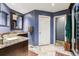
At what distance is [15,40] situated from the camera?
177cm

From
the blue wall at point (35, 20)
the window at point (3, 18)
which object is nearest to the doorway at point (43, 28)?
the blue wall at point (35, 20)

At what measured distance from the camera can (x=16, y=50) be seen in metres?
1.74

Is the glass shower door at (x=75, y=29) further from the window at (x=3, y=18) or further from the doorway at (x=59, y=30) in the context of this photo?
the window at (x=3, y=18)

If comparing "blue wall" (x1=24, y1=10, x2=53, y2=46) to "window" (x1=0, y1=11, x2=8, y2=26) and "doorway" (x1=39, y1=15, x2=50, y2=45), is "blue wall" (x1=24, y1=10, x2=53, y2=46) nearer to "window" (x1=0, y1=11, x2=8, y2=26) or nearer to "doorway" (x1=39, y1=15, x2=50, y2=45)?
"doorway" (x1=39, y1=15, x2=50, y2=45)

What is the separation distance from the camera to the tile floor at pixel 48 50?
5.92 feet

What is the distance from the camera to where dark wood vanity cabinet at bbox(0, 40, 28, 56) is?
158 cm

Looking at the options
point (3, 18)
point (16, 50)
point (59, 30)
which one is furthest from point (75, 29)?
point (3, 18)

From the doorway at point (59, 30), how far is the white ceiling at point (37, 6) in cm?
16

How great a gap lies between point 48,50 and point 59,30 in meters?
0.40

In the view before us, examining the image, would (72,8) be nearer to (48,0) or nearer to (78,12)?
(78,12)

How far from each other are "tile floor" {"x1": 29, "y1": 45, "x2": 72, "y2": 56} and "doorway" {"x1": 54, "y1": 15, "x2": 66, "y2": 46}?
87 mm

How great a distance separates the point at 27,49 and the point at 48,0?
35.7 inches

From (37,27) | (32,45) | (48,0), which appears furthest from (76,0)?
(32,45)

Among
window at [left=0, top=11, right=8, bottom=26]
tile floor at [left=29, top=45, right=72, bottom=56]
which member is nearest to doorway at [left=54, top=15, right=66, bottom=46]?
tile floor at [left=29, top=45, right=72, bottom=56]
